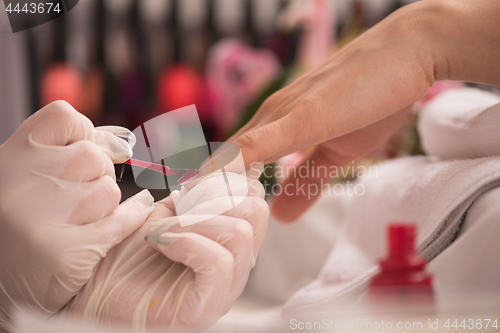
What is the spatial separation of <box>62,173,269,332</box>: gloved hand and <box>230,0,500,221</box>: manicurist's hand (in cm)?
6

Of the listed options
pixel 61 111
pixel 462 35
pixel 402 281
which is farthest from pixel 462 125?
pixel 61 111

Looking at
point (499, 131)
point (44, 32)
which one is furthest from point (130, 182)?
point (499, 131)

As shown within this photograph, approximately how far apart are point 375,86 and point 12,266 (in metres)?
0.25

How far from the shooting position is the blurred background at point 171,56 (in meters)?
0.31

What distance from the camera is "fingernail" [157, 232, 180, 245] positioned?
0.20 m

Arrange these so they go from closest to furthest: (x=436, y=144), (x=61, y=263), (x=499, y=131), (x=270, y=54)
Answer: (x=61, y=263)
(x=499, y=131)
(x=436, y=144)
(x=270, y=54)

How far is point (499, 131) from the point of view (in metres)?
0.30

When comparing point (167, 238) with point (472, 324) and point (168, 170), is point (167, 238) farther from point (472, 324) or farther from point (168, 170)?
point (472, 324)

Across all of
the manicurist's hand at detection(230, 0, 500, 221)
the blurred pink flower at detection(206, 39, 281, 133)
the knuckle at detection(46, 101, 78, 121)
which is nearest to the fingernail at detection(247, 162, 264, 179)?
the manicurist's hand at detection(230, 0, 500, 221)

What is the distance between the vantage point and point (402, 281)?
0.22m

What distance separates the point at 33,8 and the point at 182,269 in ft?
0.73

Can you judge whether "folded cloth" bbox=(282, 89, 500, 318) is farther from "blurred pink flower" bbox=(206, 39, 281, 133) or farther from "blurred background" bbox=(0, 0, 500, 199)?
"blurred pink flower" bbox=(206, 39, 281, 133)

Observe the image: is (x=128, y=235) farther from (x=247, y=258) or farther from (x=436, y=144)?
(x=436, y=144)

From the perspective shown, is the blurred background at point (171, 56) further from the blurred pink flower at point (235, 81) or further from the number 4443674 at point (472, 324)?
the number 4443674 at point (472, 324)
